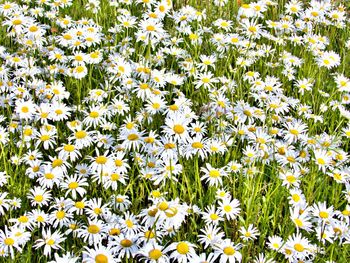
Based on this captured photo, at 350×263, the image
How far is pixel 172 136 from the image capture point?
10.6 ft

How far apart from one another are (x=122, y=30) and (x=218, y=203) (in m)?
2.09

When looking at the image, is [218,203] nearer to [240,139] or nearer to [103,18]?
[240,139]

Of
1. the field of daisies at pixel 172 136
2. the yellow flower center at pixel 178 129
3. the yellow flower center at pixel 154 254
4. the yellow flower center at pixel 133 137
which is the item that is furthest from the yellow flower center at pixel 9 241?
the yellow flower center at pixel 178 129

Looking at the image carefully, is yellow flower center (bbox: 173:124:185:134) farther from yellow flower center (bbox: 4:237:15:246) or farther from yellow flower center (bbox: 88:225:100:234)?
yellow flower center (bbox: 4:237:15:246)

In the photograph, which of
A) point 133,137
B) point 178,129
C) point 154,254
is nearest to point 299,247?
point 154,254

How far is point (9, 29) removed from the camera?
4.48 metres

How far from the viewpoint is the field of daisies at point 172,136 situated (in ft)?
8.93

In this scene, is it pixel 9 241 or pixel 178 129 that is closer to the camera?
pixel 9 241

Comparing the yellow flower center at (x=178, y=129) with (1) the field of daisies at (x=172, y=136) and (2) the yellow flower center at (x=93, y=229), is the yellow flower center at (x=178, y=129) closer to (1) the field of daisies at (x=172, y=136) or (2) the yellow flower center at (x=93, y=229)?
(1) the field of daisies at (x=172, y=136)

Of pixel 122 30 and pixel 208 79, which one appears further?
pixel 122 30

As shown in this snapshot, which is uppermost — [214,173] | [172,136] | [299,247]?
[172,136]

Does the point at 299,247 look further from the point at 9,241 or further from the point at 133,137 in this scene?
the point at 9,241

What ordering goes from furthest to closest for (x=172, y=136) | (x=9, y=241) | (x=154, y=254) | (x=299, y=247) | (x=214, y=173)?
(x=172, y=136)
(x=214, y=173)
(x=299, y=247)
(x=9, y=241)
(x=154, y=254)

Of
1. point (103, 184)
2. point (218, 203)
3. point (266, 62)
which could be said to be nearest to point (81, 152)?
point (103, 184)
